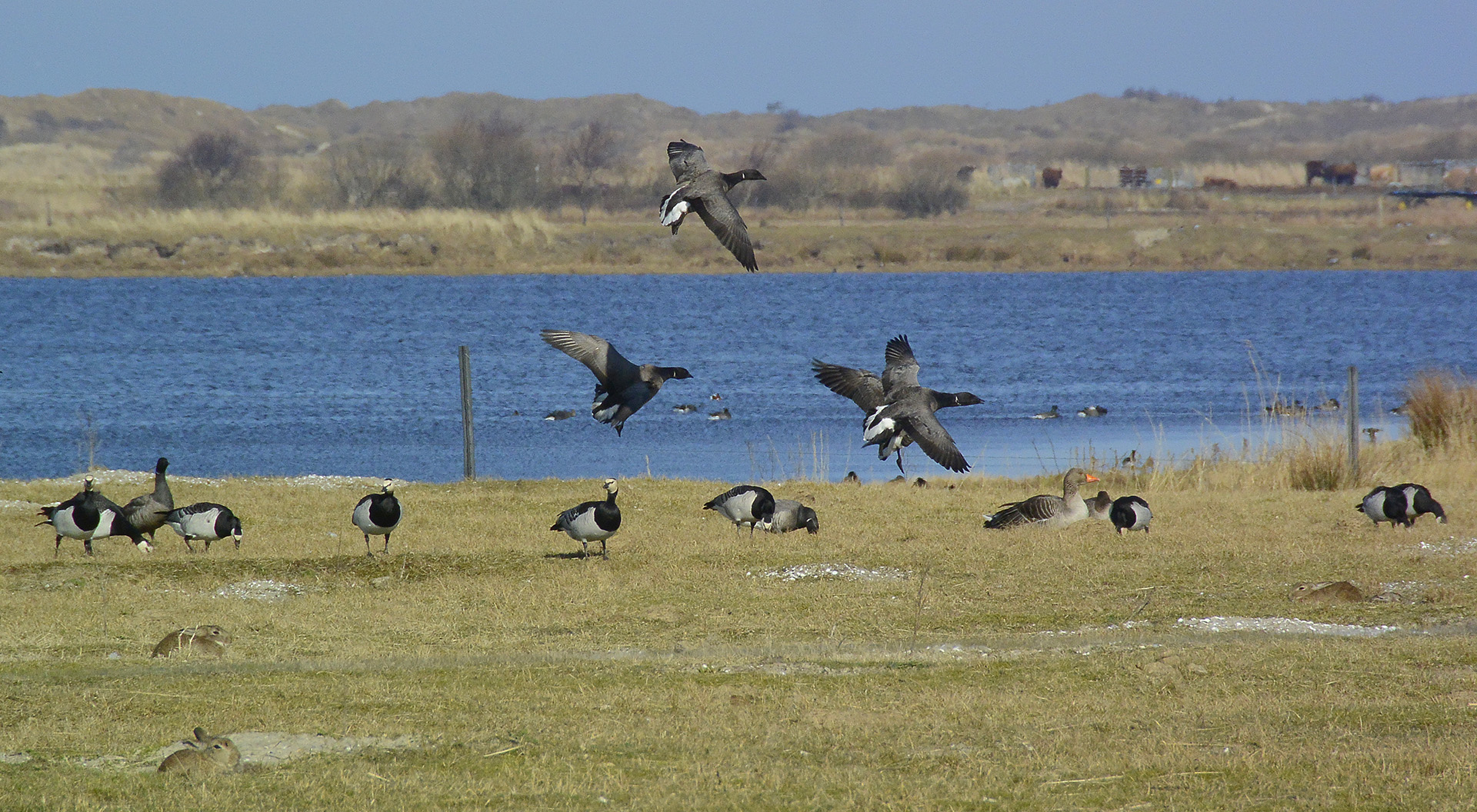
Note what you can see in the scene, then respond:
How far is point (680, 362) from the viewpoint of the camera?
4559cm

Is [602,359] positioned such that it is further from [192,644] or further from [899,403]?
[192,644]

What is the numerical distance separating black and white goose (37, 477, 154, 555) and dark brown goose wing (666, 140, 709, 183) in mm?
6157

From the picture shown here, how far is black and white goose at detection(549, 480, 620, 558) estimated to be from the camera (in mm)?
13906

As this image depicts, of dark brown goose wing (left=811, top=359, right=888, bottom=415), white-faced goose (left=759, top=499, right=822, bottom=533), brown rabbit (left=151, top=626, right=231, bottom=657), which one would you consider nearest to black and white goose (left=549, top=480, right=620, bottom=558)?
white-faced goose (left=759, top=499, right=822, bottom=533)

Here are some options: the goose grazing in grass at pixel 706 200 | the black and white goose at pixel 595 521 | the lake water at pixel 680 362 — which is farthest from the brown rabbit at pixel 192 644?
the lake water at pixel 680 362

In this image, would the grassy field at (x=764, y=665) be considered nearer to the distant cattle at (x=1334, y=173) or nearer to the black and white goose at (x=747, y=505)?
the black and white goose at (x=747, y=505)

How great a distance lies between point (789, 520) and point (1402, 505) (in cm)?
623

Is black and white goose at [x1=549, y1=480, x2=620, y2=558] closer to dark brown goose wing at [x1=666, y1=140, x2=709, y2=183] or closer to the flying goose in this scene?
the flying goose

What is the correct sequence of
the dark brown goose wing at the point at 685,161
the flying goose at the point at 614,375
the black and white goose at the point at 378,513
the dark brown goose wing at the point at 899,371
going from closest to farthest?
the dark brown goose wing at the point at 685,161, the flying goose at the point at 614,375, the black and white goose at the point at 378,513, the dark brown goose wing at the point at 899,371

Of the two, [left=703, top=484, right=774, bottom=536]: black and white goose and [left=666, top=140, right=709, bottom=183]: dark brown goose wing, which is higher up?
[left=666, top=140, right=709, bottom=183]: dark brown goose wing

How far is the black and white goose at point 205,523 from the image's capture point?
1460 cm

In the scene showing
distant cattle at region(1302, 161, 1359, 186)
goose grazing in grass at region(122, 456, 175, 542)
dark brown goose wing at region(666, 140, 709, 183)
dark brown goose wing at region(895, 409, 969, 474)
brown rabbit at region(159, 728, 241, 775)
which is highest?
distant cattle at region(1302, 161, 1359, 186)

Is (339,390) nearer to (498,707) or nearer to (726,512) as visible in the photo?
(726,512)

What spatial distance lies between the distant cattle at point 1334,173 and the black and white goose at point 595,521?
104 m
